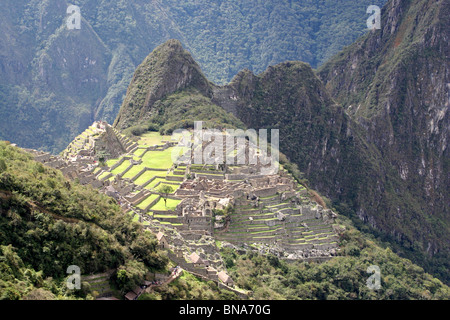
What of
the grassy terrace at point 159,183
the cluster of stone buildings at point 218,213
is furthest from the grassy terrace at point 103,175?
the grassy terrace at point 159,183

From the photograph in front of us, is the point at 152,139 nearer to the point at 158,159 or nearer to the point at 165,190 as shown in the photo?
the point at 158,159

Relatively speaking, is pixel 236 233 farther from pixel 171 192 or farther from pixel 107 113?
pixel 107 113

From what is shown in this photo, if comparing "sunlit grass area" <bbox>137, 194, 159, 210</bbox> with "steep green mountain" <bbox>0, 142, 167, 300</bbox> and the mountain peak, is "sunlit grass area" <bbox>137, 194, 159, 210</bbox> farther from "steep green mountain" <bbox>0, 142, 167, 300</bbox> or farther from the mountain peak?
the mountain peak

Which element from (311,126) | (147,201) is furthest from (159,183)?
(311,126)

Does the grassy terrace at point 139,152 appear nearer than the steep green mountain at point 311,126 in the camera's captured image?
Yes

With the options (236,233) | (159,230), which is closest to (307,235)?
(236,233)

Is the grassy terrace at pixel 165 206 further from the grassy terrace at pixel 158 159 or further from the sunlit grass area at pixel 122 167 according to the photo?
the grassy terrace at pixel 158 159
